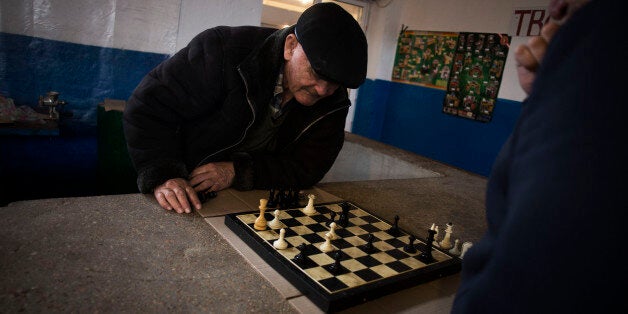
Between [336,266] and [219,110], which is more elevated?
[219,110]

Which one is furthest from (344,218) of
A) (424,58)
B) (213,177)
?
(424,58)

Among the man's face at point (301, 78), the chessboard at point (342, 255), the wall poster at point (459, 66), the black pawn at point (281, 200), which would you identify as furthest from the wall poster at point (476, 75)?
the black pawn at point (281, 200)

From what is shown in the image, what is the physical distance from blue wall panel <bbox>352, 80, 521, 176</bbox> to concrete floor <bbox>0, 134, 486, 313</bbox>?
14.2ft

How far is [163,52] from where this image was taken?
3.73 m

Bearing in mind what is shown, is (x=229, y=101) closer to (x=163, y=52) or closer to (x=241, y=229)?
(x=241, y=229)

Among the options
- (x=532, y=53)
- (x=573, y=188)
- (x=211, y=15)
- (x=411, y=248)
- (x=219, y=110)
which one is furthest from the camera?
(x=211, y=15)

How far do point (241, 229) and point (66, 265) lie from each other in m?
0.49

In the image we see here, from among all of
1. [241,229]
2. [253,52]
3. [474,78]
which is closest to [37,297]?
[241,229]

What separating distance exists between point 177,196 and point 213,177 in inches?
9.7

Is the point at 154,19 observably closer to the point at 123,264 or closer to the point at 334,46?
the point at 334,46

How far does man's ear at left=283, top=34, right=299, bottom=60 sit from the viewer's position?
1618mm

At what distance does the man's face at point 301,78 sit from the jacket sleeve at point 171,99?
314 millimetres

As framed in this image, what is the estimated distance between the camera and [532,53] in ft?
1.95

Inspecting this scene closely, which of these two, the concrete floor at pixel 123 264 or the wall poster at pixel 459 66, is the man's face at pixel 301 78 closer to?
the concrete floor at pixel 123 264
